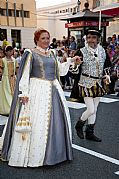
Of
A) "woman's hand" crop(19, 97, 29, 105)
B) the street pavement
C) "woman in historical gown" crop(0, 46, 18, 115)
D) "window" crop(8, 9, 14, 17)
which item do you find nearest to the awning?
"woman in historical gown" crop(0, 46, 18, 115)

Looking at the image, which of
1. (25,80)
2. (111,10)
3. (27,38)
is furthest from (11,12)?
(25,80)

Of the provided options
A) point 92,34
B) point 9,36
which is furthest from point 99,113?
point 9,36

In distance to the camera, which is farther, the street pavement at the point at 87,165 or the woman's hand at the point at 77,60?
the woman's hand at the point at 77,60

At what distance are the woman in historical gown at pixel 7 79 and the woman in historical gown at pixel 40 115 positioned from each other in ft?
8.23

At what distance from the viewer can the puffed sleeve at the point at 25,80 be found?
3.57 m

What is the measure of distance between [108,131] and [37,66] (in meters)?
1.97

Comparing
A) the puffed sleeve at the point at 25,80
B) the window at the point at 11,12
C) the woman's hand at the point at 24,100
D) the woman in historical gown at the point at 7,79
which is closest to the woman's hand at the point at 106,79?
the puffed sleeve at the point at 25,80

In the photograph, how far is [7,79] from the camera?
6332 mm

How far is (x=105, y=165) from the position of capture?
3695 millimetres

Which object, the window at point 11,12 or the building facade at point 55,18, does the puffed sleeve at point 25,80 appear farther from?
the building facade at point 55,18

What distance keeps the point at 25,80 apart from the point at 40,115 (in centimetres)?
45

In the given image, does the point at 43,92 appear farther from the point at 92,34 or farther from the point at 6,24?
the point at 6,24

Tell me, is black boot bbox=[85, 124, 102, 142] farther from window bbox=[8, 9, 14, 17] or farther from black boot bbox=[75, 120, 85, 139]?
window bbox=[8, 9, 14, 17]

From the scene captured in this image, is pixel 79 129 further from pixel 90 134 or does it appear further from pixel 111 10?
pixel 111 10
